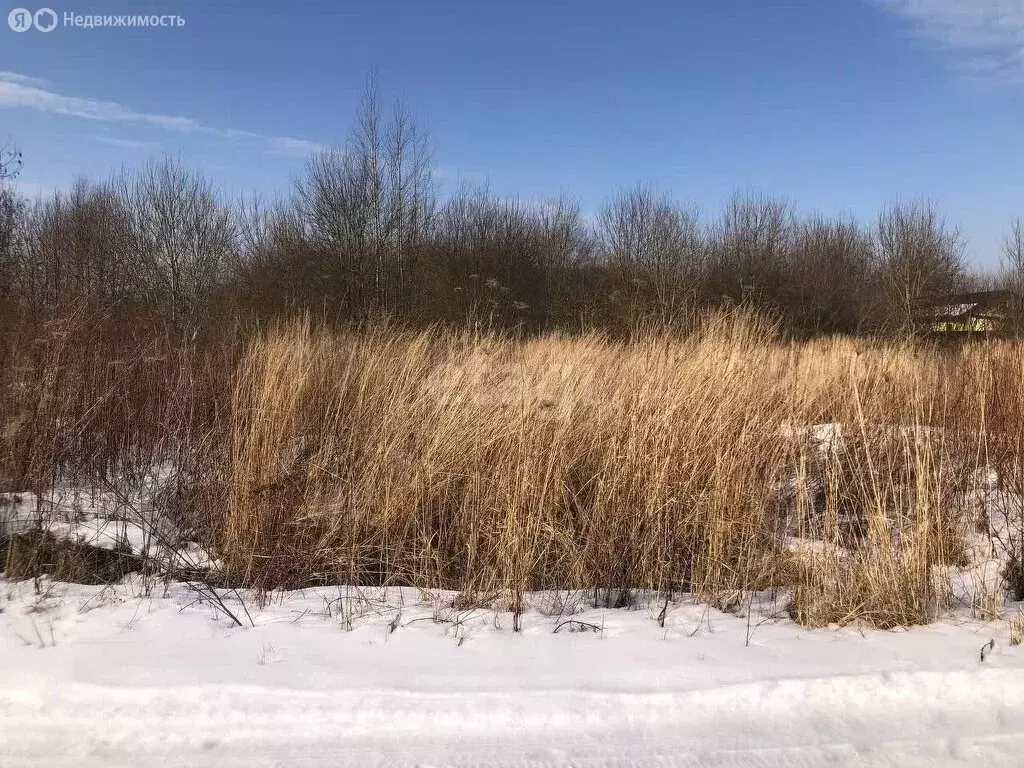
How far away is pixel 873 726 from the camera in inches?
85.2

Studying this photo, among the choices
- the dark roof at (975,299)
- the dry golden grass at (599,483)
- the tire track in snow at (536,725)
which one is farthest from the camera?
the dark roof at (975,299)

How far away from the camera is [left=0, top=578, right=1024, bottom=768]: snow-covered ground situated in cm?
204

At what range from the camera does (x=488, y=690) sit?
2.30 metres

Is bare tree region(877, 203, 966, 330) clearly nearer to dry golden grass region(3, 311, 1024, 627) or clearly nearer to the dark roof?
the dark roof

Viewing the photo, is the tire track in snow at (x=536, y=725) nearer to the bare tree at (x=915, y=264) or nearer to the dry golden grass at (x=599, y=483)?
the dry golden grass at (x=599, y=483)

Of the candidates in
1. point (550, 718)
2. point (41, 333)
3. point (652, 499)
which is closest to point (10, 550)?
point (41, 333)

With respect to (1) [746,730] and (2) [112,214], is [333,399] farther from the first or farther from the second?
(2) [112,214]

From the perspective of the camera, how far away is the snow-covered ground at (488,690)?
80.3 inches

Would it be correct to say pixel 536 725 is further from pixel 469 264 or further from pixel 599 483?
pixel 469 264

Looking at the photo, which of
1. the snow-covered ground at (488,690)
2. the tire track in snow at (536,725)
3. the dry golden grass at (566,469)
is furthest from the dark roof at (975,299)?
the tire track in snow at (536,725)

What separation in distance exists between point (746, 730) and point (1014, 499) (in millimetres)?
2672

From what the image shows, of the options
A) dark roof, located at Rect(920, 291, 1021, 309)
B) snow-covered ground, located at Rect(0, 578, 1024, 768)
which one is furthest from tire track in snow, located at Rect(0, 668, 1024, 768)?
dark roof, located at Rect(920, 291, 1021, 309)

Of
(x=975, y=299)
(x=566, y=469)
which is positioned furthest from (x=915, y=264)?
(x=566, y=469)

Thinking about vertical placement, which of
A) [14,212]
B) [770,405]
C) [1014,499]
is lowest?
[1014,499]
